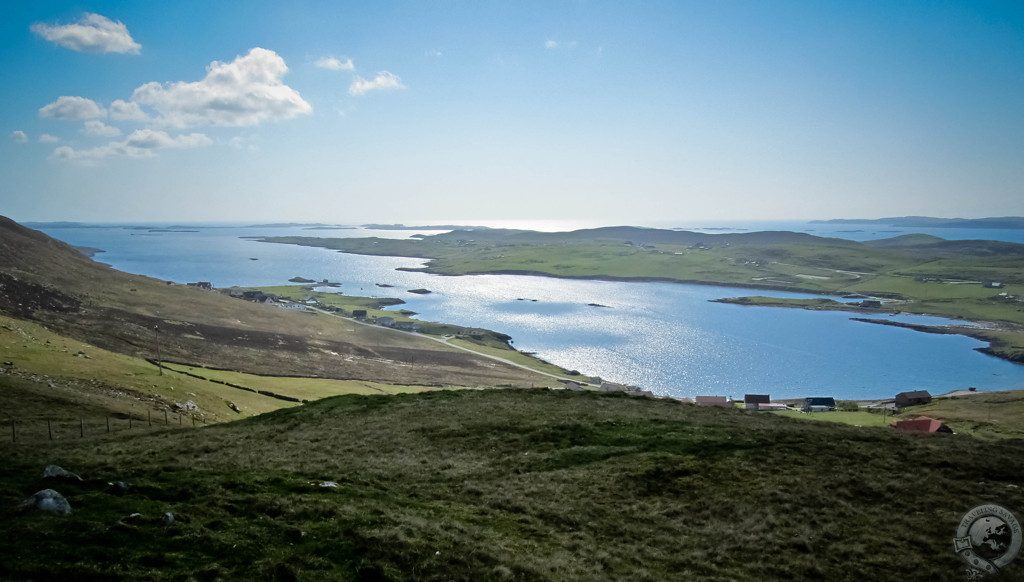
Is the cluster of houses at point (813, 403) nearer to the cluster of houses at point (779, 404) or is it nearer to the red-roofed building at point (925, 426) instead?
the cluster of houses at point (779, 404)

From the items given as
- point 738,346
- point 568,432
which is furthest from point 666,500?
point 738,346

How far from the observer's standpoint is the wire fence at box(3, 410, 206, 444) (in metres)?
27.9

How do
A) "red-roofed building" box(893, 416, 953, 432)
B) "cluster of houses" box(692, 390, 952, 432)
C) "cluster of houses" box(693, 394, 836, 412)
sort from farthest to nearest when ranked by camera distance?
1. "cluster of houses" box(693, 394, 836, 412)
2. "cluster of houses" box(692, 390, 952, 432)
3. "red-roofed building" box(893, 416, 953, 432)

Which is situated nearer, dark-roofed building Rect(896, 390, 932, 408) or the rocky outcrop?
the rocky outcrop

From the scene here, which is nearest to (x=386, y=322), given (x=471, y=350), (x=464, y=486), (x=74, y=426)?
(x=471, y=350)

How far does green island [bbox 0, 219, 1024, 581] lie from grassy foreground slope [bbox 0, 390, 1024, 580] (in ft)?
0.28

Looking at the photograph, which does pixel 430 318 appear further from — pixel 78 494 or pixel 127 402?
pixel 78 494

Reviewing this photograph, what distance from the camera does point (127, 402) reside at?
41344 mm

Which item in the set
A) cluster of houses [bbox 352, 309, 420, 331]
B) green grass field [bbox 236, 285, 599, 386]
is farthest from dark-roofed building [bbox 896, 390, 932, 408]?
cluster of houses [bbox 352, 309, 420, 331]

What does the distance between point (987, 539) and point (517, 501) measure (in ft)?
49.3

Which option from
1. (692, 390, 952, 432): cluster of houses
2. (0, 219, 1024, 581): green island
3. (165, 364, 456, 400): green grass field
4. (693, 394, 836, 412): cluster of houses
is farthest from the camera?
(693, 394, 836, 412): cluster of houses

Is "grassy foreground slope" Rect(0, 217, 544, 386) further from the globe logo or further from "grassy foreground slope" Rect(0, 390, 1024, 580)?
the globe logo

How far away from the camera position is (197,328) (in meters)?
93.4

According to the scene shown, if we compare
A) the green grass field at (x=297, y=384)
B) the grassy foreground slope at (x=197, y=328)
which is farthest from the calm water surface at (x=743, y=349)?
the green grass field at (x=297, y=384)
